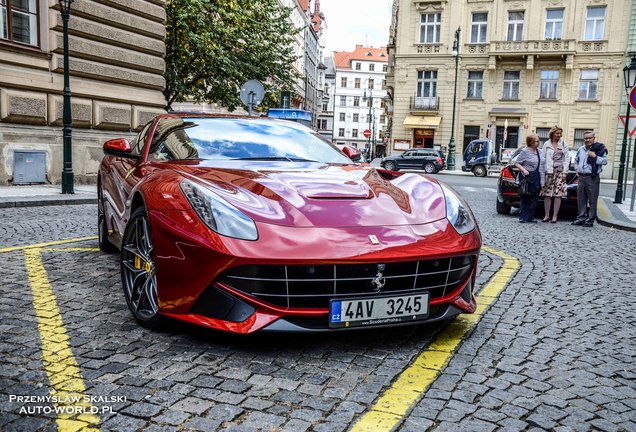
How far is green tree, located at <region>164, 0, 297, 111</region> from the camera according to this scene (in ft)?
59.4

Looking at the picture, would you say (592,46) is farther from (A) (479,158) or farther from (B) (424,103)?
(A) (479,158)

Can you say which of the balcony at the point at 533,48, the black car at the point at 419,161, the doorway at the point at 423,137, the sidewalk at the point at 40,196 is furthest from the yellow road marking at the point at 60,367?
the doorway at the point at 423,137

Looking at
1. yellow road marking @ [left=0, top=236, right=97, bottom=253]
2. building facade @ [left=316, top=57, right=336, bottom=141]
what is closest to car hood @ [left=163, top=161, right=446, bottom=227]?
yellow road marking @ [left=0, top=236, right=97, bottom=253]

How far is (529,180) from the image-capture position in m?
10.6

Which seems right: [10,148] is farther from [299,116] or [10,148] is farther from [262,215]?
[299,116]

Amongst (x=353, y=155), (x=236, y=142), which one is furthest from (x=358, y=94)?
(x=236, y=142)

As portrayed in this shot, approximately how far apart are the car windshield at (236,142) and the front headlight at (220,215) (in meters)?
1.02

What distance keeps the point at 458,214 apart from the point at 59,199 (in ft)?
30.3

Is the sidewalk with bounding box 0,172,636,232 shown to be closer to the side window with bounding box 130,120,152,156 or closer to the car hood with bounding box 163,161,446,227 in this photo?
the side window with bounding box 130,120,152,156

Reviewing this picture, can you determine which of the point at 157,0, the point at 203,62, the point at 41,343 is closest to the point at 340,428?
the point at 41,343

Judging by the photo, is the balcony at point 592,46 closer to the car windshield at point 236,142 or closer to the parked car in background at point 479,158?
the parked car in background at point 479,158

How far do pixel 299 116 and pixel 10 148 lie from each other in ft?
63.4

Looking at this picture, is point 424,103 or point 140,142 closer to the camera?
point 140,142

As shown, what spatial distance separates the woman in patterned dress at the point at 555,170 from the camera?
1078 centimetres
